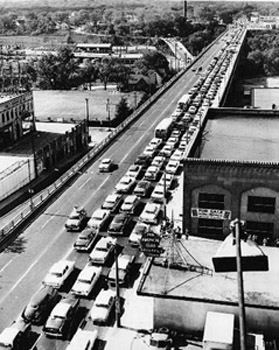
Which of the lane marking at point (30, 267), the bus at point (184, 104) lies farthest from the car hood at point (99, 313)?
the bus at point (184, 104)

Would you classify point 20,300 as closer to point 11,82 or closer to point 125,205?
point 125,205

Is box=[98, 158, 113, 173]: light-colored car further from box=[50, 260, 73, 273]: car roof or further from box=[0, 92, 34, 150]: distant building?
box=[0, 92, 34, 150]: distant building

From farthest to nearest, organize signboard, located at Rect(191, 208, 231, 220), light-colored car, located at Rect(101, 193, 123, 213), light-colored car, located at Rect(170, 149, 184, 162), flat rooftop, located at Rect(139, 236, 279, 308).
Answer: light-colored car, located at Rect(170, 149, 184, 162) < light-colored car, located at Rect(101, 193, 123, 213) < signboard, located at Rect(191, 208, 231, 220) < flat rooftop, located at Rect(139, 236, 279, 308)

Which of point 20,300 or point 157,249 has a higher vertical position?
point 157,249

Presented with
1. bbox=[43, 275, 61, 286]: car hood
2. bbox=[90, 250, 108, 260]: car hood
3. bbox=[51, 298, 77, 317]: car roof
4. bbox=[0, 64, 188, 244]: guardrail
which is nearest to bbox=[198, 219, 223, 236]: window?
bbox=[90, 250, 108, 260]: car hood

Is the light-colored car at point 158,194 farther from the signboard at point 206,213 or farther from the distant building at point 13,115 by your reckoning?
the distant building at point 13,115

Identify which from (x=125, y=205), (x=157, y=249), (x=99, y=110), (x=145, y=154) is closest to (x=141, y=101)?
(x=99, y=110)
